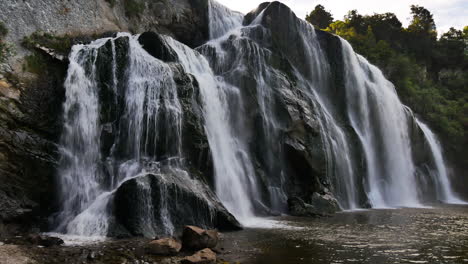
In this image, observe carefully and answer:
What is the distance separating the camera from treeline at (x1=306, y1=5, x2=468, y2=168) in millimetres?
32719

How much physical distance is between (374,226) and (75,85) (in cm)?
1113

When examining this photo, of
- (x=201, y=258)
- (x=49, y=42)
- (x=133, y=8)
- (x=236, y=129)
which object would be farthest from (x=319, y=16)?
(x=201, y=258)

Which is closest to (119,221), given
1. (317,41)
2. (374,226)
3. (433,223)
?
(374,226)

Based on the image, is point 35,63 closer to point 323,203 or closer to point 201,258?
point 201,258

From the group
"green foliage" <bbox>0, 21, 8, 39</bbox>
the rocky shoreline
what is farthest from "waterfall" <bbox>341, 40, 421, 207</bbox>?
"green foliage" <bbox>0, 21, 8, 39</bbox>

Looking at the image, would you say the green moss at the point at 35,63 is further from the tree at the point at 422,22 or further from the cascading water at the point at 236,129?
the tree at the point at 422,22

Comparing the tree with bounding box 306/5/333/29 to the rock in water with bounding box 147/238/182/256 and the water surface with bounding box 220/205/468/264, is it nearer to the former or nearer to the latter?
the water surface with bounding box 220/205/468/264

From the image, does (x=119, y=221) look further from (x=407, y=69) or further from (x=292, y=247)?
(x=407, y=69)

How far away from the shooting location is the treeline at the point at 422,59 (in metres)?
32.7

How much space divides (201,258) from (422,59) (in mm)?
42377

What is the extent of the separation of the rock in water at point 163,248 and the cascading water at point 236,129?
1.95 m

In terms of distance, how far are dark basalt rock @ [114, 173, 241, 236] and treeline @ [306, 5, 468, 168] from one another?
25513 mm

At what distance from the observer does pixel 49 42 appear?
52.0ft

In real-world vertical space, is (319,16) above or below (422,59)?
above
